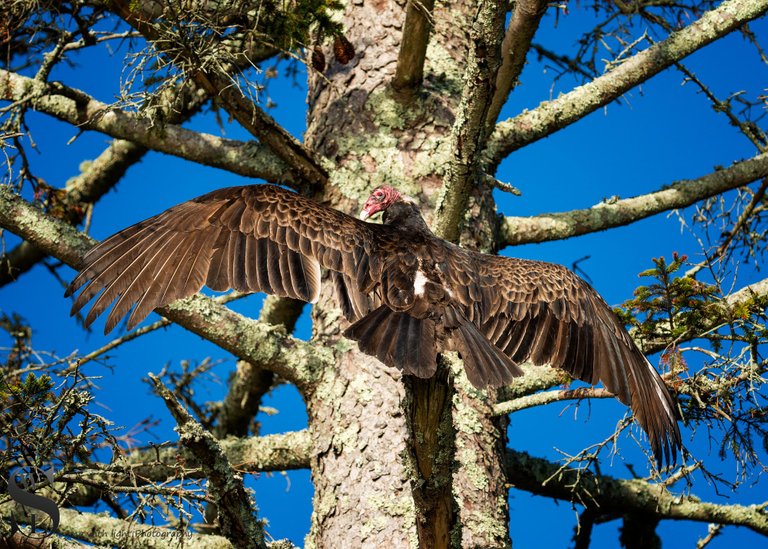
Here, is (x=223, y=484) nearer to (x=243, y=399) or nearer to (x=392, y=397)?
(x=392, y=397)

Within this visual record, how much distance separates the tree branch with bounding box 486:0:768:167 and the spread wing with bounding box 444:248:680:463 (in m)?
0.79

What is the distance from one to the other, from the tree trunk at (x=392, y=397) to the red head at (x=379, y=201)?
0.16 metres

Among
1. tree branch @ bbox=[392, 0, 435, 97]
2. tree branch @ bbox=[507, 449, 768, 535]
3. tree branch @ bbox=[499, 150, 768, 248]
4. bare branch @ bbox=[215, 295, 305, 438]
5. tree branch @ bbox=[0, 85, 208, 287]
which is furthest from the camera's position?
tree branch @ bbox=[0, 85, 208, 287]

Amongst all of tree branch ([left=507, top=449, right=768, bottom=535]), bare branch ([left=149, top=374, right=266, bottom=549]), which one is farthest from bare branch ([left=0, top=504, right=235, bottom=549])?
tree branch ([left=507, top=449, right=768, bottom=535])

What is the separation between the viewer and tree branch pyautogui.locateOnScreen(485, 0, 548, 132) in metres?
3.41

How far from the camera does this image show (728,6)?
4.11m

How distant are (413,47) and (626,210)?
113 centimetres

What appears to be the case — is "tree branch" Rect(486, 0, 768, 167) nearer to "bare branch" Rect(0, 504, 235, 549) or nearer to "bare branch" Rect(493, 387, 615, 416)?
"bare branch" Rect(493, 387, 615, 416)

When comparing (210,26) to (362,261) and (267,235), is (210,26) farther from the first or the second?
(362,261)

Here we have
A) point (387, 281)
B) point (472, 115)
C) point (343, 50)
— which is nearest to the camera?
point (472, 115)

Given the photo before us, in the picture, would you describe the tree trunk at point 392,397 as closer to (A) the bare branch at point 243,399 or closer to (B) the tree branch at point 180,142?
(B) the tree branch at point 180,142

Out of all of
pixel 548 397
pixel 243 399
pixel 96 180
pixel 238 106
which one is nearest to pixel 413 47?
pixel 238 106

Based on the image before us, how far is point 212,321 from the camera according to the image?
358 cm

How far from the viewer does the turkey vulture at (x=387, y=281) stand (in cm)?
305
